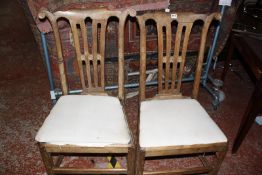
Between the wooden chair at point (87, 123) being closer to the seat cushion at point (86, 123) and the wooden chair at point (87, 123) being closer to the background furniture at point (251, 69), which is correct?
the seat cushion at point (86, 123)

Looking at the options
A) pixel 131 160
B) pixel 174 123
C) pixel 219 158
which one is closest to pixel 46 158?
pixel 131 160

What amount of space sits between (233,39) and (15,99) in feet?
6.70

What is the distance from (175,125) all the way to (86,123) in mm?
482

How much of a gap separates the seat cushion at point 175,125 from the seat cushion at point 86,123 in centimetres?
12

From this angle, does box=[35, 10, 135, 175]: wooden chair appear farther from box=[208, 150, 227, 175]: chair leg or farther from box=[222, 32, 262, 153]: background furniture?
box=[222, 32, 262, 153]: background furniture

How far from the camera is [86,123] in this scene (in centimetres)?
125

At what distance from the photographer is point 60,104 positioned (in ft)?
4.55

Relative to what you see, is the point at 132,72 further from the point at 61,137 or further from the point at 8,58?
the point at 8,58

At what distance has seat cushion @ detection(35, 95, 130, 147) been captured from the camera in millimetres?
1179

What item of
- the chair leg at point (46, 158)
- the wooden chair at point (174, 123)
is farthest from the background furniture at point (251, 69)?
the chair leg at point (46, 158)

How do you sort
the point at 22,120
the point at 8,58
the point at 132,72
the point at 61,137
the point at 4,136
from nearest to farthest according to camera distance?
the point at 61,137 → the point at 4,136 → the point at 22,120 → the point at 132,72 → the point at 8,58

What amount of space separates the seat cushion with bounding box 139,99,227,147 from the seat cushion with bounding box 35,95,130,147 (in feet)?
0.41

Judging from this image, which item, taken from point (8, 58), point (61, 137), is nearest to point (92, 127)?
point (61, 137)

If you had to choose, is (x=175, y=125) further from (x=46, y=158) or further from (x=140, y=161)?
(x=46, y=158)
